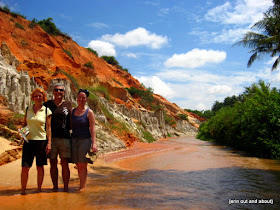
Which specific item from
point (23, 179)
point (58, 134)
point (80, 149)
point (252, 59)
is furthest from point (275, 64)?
point (23, 179)

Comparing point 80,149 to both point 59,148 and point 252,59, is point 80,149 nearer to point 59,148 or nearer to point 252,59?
point 59,148

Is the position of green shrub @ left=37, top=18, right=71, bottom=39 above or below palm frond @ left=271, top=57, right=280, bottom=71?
above

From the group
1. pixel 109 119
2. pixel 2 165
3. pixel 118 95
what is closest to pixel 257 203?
pixel 2 165

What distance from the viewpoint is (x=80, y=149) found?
3.90 metres

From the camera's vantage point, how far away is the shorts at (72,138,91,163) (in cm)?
388

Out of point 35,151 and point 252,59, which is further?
point 252,59

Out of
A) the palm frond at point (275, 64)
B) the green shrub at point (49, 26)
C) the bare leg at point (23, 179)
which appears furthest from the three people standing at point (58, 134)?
the green shrub at point (49, 26)

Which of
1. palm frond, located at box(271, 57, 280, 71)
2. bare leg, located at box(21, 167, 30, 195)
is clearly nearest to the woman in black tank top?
bare leg, located at box(21, 167, 30, 195)

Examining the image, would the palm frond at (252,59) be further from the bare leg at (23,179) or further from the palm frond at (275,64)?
the bare leg at (23,179)

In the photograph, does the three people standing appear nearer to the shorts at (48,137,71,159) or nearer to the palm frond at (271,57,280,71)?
the shorts at (48,137,71,159)

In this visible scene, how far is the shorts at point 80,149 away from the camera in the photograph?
12.7 ft

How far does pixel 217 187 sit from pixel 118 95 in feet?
108

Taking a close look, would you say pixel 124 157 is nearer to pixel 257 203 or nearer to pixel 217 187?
pixel 217 187

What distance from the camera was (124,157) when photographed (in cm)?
963
